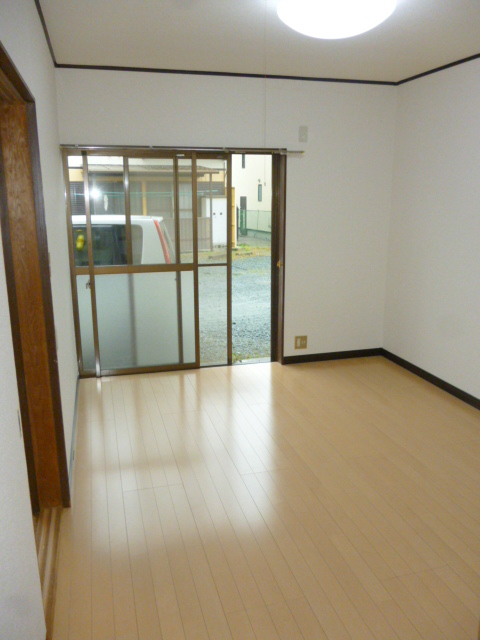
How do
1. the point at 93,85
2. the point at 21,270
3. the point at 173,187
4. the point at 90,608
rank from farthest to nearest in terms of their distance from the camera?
1. the point at 173,187
2. the point at 93,85
3. the point at 21,270
4. the point at 90,608

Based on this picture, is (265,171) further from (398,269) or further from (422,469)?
(422,469)

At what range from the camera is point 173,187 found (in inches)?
176

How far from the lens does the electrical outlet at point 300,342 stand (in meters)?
5.03

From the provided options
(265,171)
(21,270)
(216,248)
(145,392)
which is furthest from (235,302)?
(21,270)

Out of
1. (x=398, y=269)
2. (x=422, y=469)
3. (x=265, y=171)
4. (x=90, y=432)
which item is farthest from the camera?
(x=265, y=171)

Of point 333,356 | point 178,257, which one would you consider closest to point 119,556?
point 178,257

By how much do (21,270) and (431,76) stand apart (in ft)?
12.2

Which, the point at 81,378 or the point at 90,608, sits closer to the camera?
the point at 90,608

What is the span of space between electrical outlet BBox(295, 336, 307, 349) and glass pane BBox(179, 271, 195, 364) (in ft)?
3.41

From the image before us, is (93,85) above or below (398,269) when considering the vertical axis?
above

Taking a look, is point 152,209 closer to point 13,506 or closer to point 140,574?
point 140,574

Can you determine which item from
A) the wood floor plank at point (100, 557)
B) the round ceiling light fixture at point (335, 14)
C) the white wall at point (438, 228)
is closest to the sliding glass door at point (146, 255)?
the wood floor plank at point (100, 557)

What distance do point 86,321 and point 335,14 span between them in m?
3.18

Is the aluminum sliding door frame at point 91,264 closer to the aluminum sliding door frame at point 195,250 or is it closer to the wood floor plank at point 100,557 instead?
the aluminum sliding door frame at point 195,250
